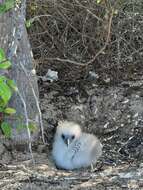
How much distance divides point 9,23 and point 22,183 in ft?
4.52

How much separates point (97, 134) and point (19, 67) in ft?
3.10

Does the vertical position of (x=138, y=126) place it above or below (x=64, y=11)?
below

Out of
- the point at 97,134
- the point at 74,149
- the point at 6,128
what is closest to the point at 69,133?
the point at 74,149

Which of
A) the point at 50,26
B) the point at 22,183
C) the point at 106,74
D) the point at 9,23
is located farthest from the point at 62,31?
the point at 22,183

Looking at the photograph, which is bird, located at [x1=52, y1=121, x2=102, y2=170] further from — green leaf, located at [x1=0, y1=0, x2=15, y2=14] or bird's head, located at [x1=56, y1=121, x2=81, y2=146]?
green leaf, located at [x1=0, y1=0, x2=15, y2=14]

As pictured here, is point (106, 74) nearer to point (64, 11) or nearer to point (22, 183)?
point (64, 11)

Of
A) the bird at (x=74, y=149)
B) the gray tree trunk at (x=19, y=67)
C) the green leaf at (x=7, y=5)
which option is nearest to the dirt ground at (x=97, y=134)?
the bird at (x=74, y=149)

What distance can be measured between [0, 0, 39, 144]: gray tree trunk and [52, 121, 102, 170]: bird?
29 cm

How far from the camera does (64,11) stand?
6391 millimetres

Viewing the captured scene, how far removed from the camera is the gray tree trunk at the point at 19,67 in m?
4.98

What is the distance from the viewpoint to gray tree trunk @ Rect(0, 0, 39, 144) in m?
4.98

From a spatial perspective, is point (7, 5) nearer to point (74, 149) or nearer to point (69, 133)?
point (69, 133)

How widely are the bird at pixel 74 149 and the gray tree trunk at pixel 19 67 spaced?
29 cm

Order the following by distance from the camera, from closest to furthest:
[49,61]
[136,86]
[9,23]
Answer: [9,23] < [136,86] < [49,61]
